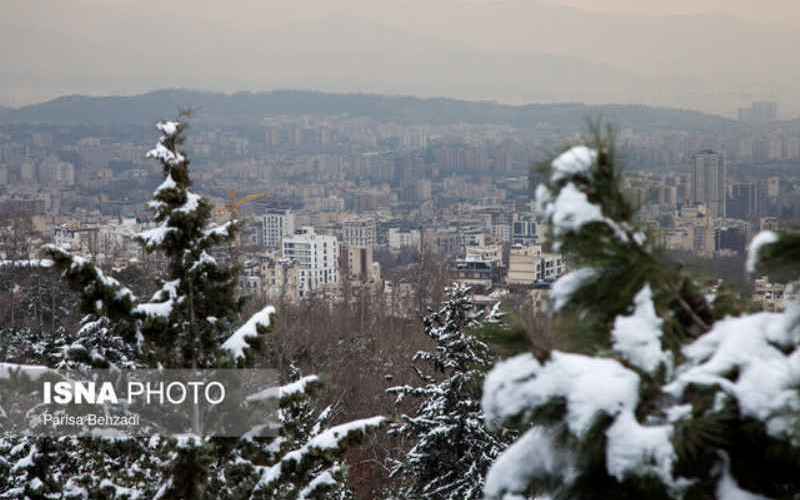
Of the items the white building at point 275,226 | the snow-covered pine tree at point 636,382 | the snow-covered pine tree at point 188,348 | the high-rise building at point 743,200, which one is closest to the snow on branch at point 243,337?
the snow-covered pine tree at point 188,348

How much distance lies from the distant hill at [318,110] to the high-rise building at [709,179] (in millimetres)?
24958

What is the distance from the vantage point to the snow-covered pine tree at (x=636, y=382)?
107 centimetres

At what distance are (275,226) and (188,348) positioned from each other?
2540 inches

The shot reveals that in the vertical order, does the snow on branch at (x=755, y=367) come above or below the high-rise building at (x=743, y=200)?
above

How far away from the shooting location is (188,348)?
3607mm

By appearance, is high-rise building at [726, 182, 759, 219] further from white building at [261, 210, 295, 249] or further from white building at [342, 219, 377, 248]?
white building at [261, 210, 295, 249]

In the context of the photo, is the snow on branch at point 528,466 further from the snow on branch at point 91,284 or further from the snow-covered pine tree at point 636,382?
the snow on branch at point 91,284

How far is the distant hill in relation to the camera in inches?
2985

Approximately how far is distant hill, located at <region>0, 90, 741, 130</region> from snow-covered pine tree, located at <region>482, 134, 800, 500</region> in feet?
222

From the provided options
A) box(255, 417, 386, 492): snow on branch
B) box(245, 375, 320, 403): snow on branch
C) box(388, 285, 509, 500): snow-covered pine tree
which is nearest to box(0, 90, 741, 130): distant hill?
box(388, 285, 509, 500): snow-covered pine tree

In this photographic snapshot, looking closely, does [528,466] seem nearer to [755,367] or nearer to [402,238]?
[755,367]

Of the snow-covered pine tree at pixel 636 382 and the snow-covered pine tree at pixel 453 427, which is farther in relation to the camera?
the snow-covered pine tree at pixel 453 427

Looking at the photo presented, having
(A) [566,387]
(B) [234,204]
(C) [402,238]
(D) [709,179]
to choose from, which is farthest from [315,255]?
(A) [566,387]

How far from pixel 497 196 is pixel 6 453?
7374 cm
